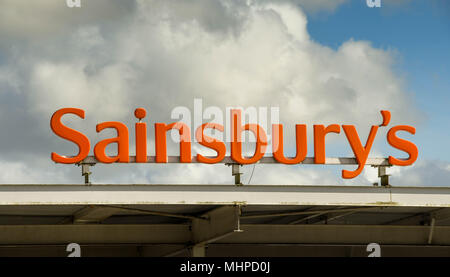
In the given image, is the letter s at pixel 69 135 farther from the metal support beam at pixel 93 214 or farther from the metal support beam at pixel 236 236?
the metal support beam at pixel 236 236

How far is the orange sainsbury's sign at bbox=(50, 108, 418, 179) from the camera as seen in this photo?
32.5 metres

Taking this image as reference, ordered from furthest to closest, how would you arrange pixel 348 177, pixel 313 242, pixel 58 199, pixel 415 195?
1. pixel 313 242
2. pixel 348 177
3. pixel 415 195
4. pixel 58 199

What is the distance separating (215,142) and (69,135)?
5900 millimetres

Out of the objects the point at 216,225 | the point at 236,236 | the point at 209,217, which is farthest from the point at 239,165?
the point at 236,236

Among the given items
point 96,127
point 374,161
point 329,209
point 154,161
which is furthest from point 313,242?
point 96,127

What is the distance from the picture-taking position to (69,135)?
3269 cm

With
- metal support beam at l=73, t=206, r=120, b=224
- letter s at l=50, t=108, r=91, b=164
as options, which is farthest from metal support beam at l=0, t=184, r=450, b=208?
letter s at l=50, t=108, r=91, b=164

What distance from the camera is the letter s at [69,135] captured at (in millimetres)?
31797

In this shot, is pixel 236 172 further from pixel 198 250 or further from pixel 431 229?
pixel 431 229

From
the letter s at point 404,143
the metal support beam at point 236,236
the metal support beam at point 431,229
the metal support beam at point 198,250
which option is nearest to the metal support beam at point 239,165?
the letter s at point 404,143

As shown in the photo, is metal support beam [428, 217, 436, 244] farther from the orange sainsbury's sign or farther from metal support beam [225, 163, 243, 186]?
metal support beam [225, 163, 243, 186]

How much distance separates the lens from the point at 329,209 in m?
34.4
